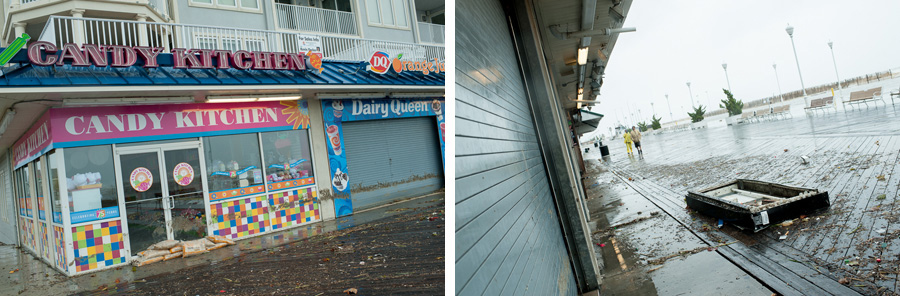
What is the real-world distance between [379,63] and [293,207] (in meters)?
4.55

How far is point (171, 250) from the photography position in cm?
903

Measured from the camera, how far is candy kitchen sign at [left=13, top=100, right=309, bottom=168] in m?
8.63

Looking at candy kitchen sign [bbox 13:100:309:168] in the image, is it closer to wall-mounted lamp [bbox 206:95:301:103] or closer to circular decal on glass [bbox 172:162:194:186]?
wall-mounted lamp [bbox 206:95:301:103]

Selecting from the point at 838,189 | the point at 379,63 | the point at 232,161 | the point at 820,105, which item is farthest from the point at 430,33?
the point at 820,105

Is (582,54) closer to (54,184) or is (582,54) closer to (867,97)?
(54,184)

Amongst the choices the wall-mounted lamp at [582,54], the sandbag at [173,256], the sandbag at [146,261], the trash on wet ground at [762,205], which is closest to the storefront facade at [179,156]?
the sandbag at [146,261]

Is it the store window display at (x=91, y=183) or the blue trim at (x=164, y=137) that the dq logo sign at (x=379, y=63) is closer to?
the blue trim at (x=164, y=137)

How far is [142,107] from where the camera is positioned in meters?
9.40

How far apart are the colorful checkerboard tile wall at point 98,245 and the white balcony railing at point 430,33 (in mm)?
12395

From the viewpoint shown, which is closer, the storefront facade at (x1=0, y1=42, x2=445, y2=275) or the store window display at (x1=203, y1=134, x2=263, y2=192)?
the storefront facade at (x1=0, y1=42, x2=445, y2=275)

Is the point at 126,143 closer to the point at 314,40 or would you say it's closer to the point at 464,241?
the point at 314,40

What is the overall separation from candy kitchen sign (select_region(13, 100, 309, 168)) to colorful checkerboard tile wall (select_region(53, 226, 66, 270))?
1505 mm

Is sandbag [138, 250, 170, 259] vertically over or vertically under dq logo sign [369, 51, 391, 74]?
under

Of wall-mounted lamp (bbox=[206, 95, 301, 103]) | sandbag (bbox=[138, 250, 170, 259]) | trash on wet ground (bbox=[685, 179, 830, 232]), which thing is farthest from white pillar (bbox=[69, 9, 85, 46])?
trash on wet ground (bbox=[685, 179, 830, 232])
